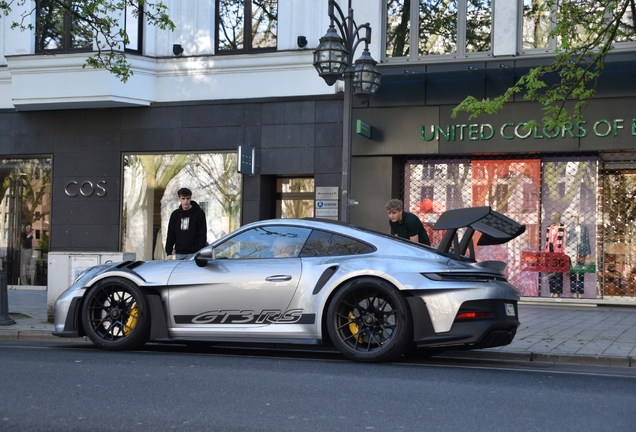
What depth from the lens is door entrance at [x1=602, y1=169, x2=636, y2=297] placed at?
14.8m

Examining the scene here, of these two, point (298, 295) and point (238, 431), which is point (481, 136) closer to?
point (298, 295)

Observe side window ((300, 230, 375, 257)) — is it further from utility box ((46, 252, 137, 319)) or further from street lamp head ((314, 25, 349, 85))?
street lamp head ((314, 25, 349, 85))

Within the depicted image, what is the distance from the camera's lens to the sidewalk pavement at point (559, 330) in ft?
24.7

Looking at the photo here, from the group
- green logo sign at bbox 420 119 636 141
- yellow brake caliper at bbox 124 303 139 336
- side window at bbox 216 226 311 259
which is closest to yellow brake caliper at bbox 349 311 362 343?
side window at bbox 216 226 311 259

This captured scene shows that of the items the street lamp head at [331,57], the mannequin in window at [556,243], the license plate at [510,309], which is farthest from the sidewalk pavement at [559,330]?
the street lamp head at [331,57]

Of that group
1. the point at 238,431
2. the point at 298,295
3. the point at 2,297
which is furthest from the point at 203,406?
the point at 2,297

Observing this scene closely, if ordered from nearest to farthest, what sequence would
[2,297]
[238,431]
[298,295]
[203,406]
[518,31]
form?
[238,431] < [203,406] < [298,295] < [2,297] < [518,31]

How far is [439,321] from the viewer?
248 inches

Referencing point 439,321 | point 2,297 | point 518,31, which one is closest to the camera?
point 439,321

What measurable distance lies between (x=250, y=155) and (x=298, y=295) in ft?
29.8

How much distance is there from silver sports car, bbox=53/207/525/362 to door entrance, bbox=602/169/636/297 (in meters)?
8.74

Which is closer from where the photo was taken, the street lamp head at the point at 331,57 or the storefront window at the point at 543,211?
the street lamp head at the point at 331,57

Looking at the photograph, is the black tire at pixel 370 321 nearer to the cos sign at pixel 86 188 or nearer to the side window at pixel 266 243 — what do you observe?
the side window at pixel 266 243

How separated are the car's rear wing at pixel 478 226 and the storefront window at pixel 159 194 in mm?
9825
